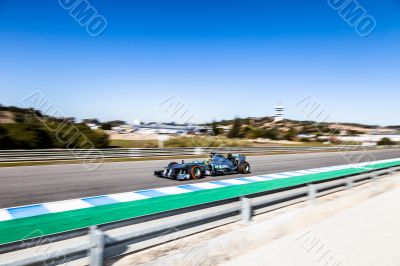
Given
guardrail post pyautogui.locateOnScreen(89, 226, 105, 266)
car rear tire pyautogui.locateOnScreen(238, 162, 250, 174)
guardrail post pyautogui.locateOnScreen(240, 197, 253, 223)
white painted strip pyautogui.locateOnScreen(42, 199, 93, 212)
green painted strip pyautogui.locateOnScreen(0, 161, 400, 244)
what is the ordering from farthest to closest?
car rear tire pyautogui.locateOnScreen(238, 162, 250, 174) → guardrail post pyautogui.locateOnScreen(240, 197, 253, 223) → white painted strip pyautogui.locateOnScreen(42, 199, 93, 212) → guardrail post pyautogui.locateOnScreen(89, 226, 105, 266) → green painted strip pyautogui.locateOnScreen(0, 161, 400, 244)

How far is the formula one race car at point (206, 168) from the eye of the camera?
10.9 metres

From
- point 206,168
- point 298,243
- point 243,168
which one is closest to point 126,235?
point 298,243

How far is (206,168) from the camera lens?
11695mm

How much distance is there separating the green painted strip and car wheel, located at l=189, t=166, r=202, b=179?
499 centimetres

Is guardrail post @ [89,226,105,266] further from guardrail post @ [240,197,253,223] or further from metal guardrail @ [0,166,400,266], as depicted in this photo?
guardrail post @ [240,197,253,223]

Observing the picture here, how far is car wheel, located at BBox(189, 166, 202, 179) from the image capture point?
11062 millimetres

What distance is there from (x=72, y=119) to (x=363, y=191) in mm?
27014

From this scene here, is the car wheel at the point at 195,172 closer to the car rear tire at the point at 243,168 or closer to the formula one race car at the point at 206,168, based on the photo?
the formula one race car at the point at 206,168

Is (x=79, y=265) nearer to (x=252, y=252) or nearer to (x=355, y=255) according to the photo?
(x=252, y=252)

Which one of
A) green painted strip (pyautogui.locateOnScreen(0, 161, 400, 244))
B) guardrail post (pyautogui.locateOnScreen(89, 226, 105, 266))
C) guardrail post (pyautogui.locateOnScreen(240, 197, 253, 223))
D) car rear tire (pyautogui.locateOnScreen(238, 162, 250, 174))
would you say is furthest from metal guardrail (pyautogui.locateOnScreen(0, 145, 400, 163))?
guardrail post (pyautogui.locateOnScreen(89, 226, 105, 266))

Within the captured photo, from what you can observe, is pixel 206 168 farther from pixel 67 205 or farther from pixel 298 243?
pixel 67 205

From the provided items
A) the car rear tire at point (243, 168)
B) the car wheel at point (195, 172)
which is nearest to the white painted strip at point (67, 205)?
the car wheel at point (195, 172)

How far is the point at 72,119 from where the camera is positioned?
99.7ft

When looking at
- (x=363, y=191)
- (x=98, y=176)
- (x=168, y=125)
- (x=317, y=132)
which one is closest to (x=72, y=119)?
(x=168, y=125)
